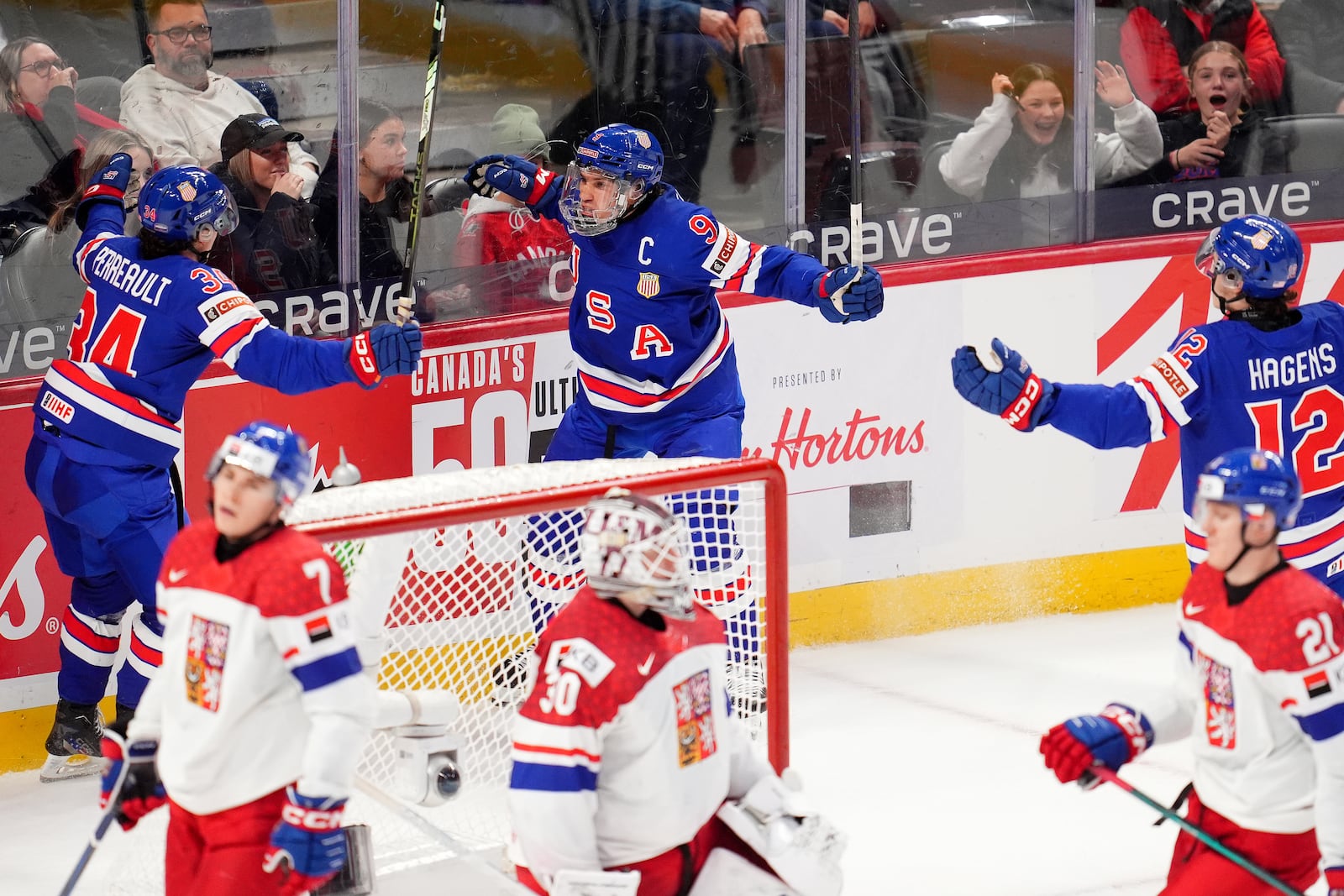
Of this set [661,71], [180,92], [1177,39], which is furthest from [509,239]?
[1177,39]

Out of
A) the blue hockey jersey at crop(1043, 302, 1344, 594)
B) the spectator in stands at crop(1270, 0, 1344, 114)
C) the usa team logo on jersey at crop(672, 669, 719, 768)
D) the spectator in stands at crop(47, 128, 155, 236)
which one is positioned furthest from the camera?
the spectator in stands at crop(1270, 0, 1344, 114)

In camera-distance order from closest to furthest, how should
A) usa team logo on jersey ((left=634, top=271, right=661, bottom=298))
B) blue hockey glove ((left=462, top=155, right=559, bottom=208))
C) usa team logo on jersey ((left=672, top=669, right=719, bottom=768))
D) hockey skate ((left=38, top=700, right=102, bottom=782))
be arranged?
usa team logo on jersey ((left=672, top=669, right=719, bottom=768)), hockey skate ((left=38, top=700, right=102, bottom=782)), usa team logo on jersey ((left=634, top=271, right=661, bottom=298)), blue hockey glove ((left=462, top=155, right=559, bottom=208))

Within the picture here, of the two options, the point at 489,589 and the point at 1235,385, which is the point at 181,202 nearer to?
the point at 489,589

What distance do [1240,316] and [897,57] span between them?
2102 millimetres

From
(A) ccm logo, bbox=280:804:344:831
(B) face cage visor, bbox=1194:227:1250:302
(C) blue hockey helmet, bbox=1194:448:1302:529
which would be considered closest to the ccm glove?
(A) ccm logo, bbox=280:804:344:831

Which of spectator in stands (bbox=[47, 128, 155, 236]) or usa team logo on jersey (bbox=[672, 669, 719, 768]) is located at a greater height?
spectator in stands (bbox=[47, 128, 155, 236])

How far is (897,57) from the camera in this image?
18.4ft

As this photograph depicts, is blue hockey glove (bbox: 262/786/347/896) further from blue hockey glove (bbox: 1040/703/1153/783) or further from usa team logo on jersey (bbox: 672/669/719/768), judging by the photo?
blue hockey glove (bbox: 1040/703/1153/783)

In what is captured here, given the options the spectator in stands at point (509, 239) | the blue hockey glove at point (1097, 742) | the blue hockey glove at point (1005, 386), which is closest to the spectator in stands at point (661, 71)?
the spectator in stands at point (509, 239)

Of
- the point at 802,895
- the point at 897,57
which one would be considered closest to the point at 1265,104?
the point at 897,57

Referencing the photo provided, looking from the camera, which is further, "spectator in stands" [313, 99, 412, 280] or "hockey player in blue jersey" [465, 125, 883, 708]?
"spectator in stands" [313, 99, 412, 280]

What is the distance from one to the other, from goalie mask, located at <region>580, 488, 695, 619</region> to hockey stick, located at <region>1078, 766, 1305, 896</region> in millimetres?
678

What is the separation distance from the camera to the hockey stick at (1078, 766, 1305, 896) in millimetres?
2729

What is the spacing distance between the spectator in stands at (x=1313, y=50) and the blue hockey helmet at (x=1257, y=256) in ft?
8.61
